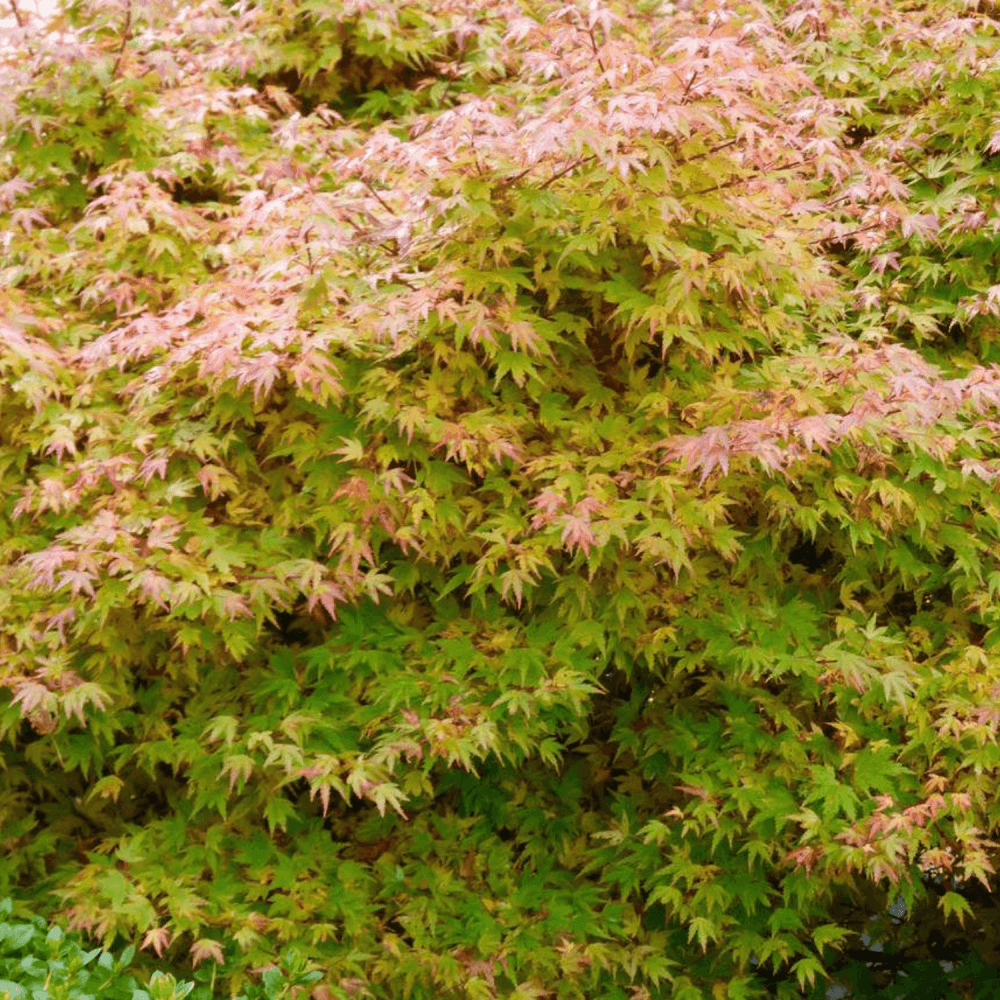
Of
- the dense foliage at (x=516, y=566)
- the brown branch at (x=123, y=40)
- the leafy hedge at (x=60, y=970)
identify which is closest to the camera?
the leafy hedge at (x=60, y=970)

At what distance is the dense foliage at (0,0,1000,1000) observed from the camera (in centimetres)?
443

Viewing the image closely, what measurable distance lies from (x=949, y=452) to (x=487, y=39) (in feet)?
9.68

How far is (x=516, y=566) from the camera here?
4.49m

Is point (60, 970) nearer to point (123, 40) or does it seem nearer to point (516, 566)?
point (516, 566)

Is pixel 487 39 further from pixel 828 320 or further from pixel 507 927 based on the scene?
pixel 507 927

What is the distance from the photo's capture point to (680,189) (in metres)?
4.58

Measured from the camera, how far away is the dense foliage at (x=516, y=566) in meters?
4.43

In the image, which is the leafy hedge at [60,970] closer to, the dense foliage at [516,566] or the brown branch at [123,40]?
the dense foliage at [516,566]

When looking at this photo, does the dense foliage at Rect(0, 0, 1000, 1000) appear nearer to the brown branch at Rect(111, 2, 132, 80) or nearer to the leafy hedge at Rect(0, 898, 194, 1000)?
the leafy hedge at Rect(0, 898, 194, 1000)

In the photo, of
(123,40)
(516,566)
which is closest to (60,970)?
(516,566)

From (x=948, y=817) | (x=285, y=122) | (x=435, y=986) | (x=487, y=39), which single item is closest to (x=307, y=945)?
(x=435, y=986)

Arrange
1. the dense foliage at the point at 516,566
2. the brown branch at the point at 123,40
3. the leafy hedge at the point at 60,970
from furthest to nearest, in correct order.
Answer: the brown branch at the point at 123,40, the dense foliage at the point at 516,566, the leafy hedge at the point at 60,970

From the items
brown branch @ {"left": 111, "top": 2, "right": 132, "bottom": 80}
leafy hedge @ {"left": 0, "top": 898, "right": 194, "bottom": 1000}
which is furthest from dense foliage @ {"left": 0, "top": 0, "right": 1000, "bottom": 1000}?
brown branch @ {"left": 111, "top": 2, "right": 132, "bottom": 80}

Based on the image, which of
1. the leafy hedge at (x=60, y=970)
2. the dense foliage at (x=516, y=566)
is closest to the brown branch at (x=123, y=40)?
the dense foliage at (x=516, y=566)
